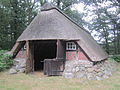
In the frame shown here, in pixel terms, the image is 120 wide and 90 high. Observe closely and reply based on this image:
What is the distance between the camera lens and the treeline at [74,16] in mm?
22719

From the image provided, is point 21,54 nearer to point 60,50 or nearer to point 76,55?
point 60,50

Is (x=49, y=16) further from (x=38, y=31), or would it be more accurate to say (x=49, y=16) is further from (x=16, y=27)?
(x=16, y=27)

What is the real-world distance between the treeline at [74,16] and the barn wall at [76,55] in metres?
12.1

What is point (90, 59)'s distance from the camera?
431 inches

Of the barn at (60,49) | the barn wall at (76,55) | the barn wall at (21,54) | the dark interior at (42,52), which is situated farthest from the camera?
the dark interior at (42,52)

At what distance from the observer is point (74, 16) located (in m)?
29.9

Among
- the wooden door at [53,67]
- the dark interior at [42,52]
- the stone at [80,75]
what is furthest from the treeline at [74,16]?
the stone at [80,75]

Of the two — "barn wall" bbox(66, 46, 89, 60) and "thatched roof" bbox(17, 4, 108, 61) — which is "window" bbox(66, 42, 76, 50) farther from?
"thatched roof" bbox(17, 4, 108, 61)

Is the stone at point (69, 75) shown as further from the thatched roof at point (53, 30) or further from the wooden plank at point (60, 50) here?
the thatched roof at point (53, 30)

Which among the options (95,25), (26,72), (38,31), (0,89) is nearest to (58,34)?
(38,31)

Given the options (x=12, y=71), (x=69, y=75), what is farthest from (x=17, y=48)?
(x=69, y=75)

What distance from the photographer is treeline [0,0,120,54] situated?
74.5ft

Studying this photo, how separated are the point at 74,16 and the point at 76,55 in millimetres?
19230

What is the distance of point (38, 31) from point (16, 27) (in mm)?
13153
